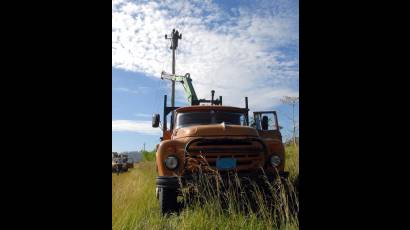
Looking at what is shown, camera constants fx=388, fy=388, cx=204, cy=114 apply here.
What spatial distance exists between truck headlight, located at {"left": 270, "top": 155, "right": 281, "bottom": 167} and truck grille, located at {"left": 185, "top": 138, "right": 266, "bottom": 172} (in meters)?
0.14

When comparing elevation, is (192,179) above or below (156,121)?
below

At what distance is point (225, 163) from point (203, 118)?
→ 1.43 meters

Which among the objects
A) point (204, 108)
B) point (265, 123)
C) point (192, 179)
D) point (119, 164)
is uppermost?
point (204, 108)

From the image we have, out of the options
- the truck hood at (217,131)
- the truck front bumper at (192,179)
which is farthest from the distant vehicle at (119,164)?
the truck front bumper at (192,179)

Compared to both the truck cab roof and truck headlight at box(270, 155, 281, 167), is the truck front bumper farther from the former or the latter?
the truck cab roof

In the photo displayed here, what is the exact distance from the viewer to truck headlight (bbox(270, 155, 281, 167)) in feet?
19.2

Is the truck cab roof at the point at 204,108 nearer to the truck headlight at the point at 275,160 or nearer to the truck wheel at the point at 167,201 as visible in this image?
the truck headlight at the point at 275,160

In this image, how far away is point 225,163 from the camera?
5.70 metres

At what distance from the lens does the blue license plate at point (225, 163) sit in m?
5.68

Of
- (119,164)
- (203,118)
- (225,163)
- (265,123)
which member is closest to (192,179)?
(225,163)

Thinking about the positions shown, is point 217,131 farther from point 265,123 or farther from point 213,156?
point 265,123

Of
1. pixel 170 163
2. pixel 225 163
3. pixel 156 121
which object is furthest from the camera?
pixel 156 121
